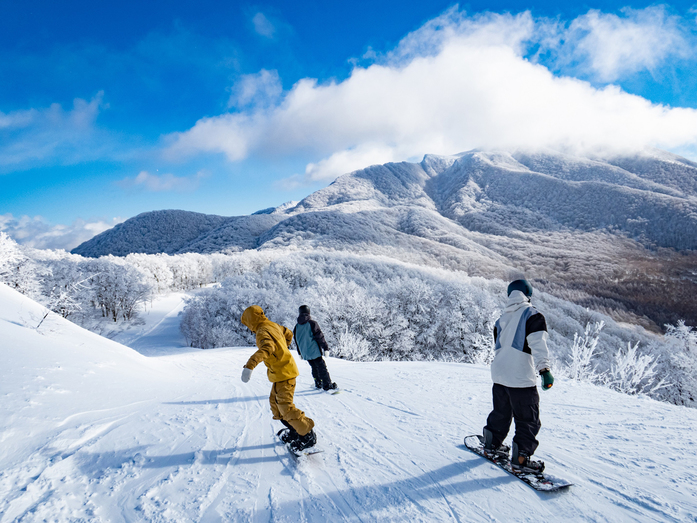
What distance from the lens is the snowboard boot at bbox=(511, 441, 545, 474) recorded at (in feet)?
10.3

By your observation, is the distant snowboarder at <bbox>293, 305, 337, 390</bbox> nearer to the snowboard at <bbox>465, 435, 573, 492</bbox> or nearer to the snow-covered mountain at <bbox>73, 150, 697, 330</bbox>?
the snowboard at <bbox>465, 435, 573, 492</bbox>

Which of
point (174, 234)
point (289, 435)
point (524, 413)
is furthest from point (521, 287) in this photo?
point (174, 234)

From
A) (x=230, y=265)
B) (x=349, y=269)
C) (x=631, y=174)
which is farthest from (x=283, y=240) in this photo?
(x=631, y=174)

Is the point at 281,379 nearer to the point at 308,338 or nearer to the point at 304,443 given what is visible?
the point at 304,443

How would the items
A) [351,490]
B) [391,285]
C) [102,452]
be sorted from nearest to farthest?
1. [351,490]
2. [102,452]
3. [391,285]

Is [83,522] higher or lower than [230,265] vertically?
lower

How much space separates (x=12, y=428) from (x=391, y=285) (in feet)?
110

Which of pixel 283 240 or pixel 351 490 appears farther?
pixel 283 240

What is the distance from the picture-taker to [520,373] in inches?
128

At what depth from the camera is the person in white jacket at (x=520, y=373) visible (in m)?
3.15

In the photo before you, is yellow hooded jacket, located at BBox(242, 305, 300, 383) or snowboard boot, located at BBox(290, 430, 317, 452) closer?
yellow hooded jacket, located at BBox(242, 305, 300, 383)

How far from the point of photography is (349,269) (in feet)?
174

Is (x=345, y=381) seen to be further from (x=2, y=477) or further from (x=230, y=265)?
(x=230, y=265)

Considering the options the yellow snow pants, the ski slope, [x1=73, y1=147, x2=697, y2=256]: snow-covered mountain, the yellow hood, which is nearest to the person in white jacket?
the ski slope
